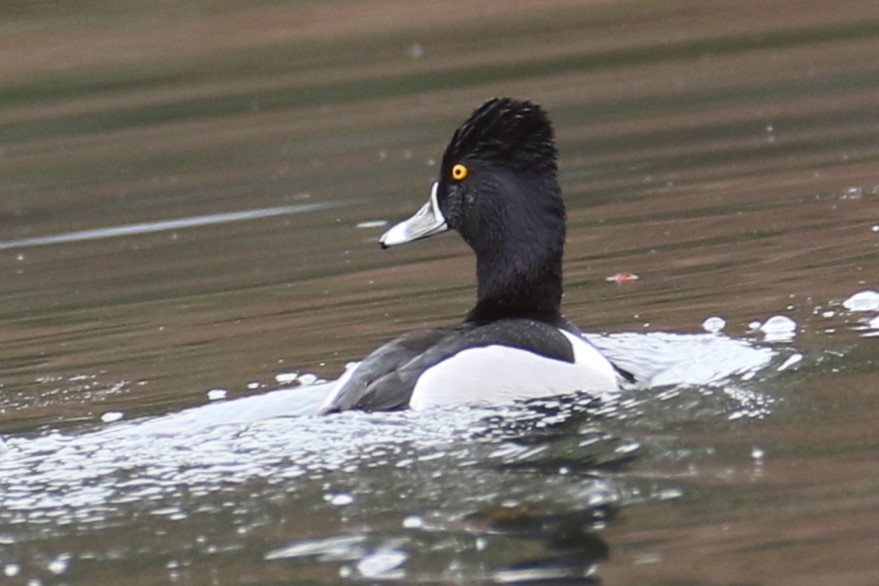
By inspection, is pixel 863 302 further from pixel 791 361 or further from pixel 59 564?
pixel 59 564

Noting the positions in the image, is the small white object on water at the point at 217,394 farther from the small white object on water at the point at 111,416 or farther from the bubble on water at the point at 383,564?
the bubble on water at the point at 383,564

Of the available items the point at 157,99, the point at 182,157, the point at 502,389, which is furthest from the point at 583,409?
the point at 157,99

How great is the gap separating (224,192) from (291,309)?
4841 mm

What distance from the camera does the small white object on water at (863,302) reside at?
8.72 metres

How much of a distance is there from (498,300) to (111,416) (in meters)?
1.67

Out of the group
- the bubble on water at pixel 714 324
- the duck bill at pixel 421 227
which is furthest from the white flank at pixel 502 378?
the duck bill at pixel 421 227

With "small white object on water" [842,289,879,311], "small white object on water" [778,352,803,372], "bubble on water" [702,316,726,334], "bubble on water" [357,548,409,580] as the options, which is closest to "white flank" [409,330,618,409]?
"small white object on water" [778,352,803,372]

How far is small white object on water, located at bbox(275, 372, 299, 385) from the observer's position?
8.77 meters

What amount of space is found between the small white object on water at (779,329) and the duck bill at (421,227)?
1.46 metres

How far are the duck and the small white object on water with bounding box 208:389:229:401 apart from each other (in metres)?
0.52

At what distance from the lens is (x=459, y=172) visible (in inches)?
344

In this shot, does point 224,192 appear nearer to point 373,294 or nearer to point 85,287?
point 85,287

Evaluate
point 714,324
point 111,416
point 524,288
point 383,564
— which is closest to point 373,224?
point 714,324

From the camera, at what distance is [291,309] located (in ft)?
34.3
